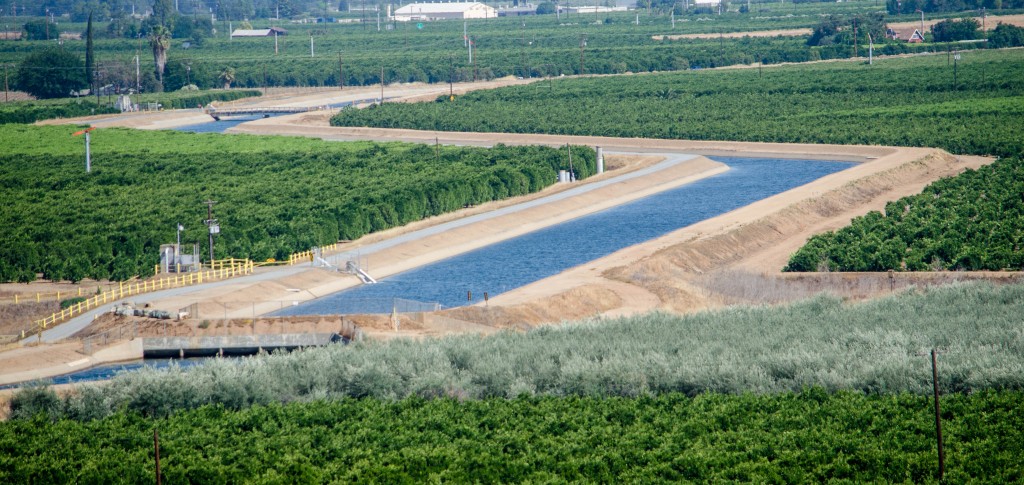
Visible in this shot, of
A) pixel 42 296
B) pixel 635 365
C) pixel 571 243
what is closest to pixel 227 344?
pixel 42 296

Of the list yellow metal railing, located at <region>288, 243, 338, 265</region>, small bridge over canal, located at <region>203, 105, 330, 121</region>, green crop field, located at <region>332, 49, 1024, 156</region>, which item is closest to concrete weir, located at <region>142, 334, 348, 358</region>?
yellow metal railing, located at <region>288, 243, 338, 265</region>

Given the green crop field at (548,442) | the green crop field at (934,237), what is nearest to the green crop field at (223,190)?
the green crop field at (934,237)

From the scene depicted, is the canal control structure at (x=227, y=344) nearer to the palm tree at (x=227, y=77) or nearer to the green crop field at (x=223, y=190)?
the green crop field at (x=223, y=190)

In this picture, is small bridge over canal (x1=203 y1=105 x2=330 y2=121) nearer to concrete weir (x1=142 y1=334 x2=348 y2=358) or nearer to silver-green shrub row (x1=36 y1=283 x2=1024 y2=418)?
concrete weir (x1=142 y1=334 x2=348 y2=358)

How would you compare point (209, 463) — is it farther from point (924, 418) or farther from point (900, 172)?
point (900, 172)

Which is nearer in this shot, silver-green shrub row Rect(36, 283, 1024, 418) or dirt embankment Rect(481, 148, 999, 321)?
silver-green shrub row Rect(36, 283, 1024, 418)

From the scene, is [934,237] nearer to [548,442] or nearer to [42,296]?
[548,442]
